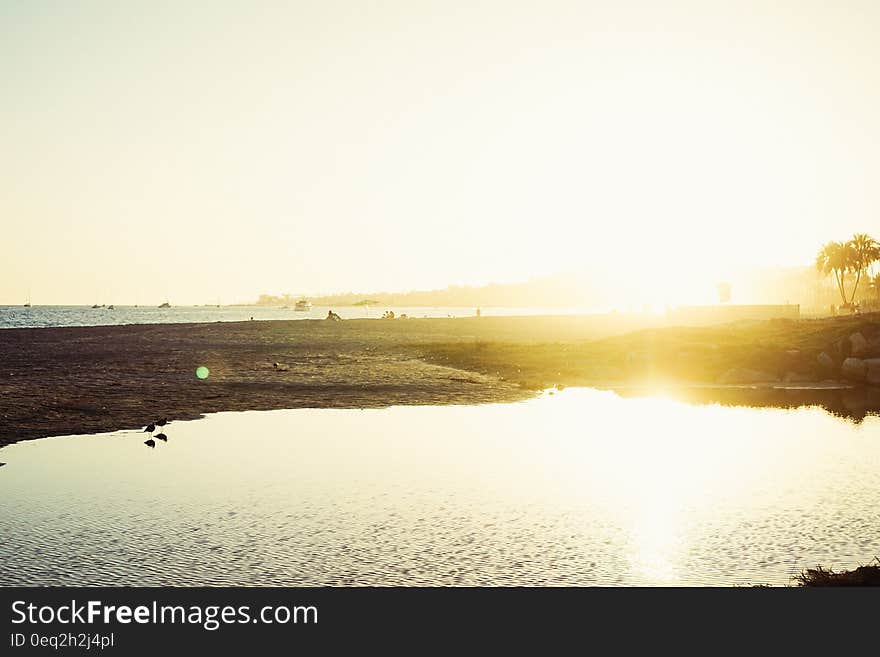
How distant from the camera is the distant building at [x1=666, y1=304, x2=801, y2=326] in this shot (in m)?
91.8

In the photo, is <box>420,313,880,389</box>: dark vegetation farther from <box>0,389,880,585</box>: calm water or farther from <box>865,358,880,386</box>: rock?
<box>0,389,880,585</box>: calm water

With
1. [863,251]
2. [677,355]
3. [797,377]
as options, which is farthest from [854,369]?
[863,251]

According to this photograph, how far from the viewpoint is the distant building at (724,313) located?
91.8 meters

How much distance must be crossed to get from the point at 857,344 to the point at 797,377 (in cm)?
489

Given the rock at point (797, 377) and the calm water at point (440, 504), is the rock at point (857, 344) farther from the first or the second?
the calm water at point (440, 504)

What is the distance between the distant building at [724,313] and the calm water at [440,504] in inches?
2770

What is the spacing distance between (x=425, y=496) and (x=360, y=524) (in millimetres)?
2434

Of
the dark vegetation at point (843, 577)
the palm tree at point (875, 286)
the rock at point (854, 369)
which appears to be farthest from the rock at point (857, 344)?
the palm tree at point (875, 286)

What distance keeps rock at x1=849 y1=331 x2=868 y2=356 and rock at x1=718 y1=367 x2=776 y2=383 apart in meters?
5.88

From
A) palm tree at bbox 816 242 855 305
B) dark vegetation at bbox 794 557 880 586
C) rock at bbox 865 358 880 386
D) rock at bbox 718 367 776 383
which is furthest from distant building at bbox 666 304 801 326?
dark vegetation at bbox 794 557 880 586

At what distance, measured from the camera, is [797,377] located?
42.4 m

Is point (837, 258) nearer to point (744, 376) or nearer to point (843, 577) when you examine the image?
point (744, 376)

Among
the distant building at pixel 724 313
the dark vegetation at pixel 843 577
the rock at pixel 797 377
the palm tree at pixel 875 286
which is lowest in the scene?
the dark vegetation at pixel 843 577

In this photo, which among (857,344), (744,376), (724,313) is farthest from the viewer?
(724,313)
